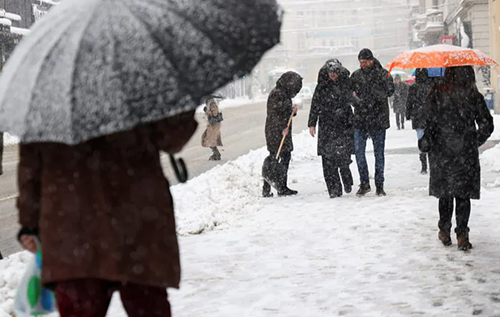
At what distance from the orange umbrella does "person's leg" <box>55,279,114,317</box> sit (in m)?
6.58

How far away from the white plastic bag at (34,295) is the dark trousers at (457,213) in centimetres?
453

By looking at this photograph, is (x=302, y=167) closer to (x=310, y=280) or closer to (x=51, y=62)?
(x=310, y=280)

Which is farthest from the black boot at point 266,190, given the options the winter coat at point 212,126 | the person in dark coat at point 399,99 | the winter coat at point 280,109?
the person in dark coat at point 399,99

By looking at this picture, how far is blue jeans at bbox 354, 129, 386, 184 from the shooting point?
10.5 m

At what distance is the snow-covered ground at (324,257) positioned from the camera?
217 inches

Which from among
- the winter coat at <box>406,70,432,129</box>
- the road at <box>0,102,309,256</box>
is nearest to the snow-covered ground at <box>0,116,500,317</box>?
the winter coat at <box>406,70,432,129</box>

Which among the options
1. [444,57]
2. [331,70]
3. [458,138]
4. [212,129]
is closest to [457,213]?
[458,138]

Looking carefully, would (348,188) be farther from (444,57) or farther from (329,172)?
(444,57)

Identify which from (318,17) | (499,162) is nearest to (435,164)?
(499,162)

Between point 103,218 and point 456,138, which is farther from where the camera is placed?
point 456,138

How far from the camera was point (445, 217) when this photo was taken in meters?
7.20

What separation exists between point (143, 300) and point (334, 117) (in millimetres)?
7898

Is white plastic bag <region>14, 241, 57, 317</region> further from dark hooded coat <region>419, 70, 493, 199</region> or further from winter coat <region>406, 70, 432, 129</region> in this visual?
winter coat <region>406, 70, 432, 129</region>

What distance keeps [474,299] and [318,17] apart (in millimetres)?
123428
